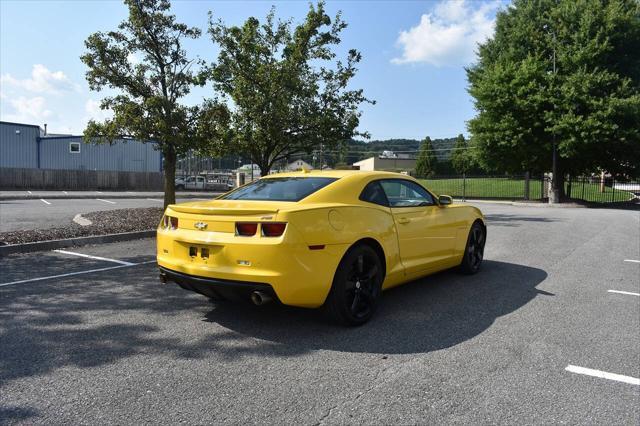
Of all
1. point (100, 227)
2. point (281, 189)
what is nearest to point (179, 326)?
point (281, 189)

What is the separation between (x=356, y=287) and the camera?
4.47 metres

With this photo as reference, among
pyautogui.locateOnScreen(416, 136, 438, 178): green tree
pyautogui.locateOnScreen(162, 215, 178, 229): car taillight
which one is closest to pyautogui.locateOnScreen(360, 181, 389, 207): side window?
pyautogui.locateOnScreen(162, 215, 178, 229): car taillight

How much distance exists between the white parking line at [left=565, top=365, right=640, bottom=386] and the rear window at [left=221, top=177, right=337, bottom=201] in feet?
8.42

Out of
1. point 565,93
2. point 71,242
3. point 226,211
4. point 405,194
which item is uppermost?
point 565,93

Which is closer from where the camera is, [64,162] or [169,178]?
[169,178]

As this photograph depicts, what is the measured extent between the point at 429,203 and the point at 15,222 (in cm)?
1071

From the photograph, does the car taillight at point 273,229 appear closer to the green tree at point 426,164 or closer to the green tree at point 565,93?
the green tree at point 565,93

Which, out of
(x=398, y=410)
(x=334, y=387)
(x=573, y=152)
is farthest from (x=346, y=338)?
(x=573, y=152)

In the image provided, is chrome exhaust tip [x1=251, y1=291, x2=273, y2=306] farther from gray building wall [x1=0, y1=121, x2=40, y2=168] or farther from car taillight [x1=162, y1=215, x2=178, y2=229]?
gray building wall [x1=0, y1=121, x2=40, y2=168]

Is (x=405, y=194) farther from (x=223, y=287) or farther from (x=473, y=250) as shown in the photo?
(x=223, y=287)

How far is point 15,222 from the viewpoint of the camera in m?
12.0

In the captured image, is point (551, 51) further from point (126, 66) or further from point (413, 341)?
point (413, 341)

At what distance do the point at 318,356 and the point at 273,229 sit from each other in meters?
1.06

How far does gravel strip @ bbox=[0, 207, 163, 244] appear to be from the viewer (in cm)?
872
